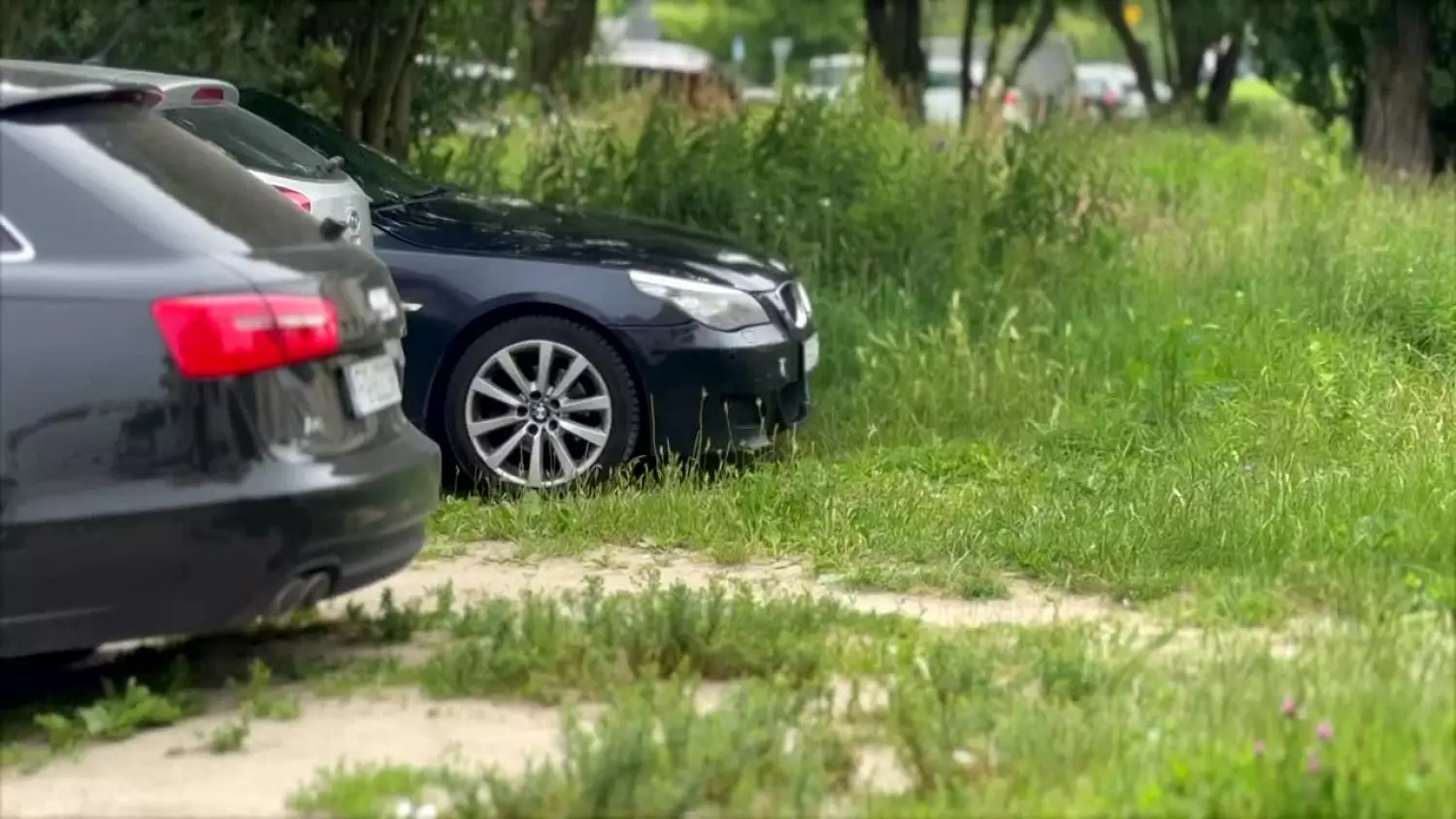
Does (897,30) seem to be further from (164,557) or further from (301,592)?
(164,557)

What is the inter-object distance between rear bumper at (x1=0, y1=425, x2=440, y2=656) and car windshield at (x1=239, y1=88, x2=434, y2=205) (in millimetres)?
3735

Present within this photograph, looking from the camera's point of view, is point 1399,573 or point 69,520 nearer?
point 69,520

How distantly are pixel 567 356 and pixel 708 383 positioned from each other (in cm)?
59

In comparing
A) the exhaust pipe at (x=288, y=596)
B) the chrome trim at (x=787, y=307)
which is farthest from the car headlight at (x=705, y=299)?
the exhaust pipe at (x=288, y=596)

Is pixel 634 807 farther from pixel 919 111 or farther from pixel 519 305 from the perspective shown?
pixel 919 111

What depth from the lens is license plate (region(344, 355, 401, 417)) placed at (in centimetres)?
506

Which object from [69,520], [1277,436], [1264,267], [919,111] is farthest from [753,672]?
[919,111]

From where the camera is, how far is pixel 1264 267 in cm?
1036

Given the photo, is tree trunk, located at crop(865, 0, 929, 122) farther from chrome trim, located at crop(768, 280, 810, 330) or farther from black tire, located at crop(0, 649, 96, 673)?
black tire, located at crop(0, 649, 96, 673)

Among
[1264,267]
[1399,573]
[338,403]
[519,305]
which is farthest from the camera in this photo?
[1264,267]

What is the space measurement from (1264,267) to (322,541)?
6.95 meters

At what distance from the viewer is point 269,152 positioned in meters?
7.68

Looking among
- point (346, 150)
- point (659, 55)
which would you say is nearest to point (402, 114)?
point (346, 150)

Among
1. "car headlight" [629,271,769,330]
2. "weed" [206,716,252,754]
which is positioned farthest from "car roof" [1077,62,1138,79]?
"weed" [206,716,252,754]
